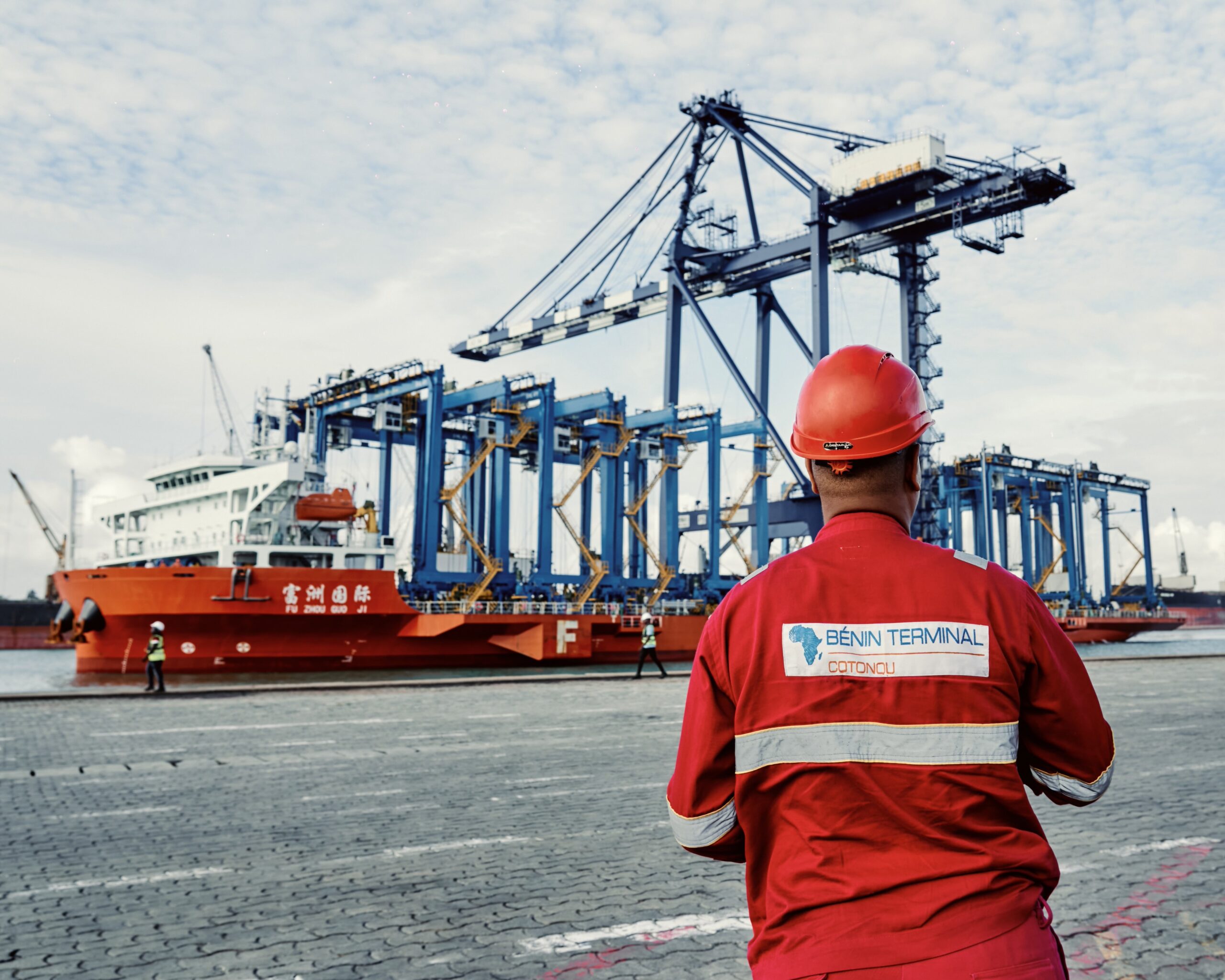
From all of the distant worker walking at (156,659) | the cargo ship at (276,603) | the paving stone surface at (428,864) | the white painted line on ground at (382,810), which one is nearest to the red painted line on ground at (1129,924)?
the paving stone surface at (428,864)

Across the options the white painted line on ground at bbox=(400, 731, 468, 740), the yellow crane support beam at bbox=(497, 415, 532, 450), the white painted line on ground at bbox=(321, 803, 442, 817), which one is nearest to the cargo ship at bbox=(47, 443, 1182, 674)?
the yellow crane support beam at bbox=(497, 415, 532, 450)

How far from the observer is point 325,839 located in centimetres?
588

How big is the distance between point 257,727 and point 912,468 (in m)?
11.3

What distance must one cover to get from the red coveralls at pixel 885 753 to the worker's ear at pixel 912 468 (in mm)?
169

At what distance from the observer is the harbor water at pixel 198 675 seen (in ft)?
77.8

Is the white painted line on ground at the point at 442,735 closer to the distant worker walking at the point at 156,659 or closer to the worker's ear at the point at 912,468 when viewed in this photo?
the distant worker walking at the point at 156,659

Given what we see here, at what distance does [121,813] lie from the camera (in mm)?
6715

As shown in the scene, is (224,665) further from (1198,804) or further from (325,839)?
(1198,804)

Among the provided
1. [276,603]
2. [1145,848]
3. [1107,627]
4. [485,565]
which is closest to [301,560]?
[276,603]

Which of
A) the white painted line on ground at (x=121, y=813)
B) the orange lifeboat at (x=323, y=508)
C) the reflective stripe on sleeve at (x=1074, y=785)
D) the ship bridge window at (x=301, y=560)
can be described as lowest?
the white painted line on ground at (x=121, y=813)

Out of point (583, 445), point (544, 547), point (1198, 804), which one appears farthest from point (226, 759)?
point (583, 445)

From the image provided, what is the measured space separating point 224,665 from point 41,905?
23428 millimetres

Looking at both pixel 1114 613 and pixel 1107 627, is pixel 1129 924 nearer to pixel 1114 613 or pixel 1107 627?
pixel 1107 627

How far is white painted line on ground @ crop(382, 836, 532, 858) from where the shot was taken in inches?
219
